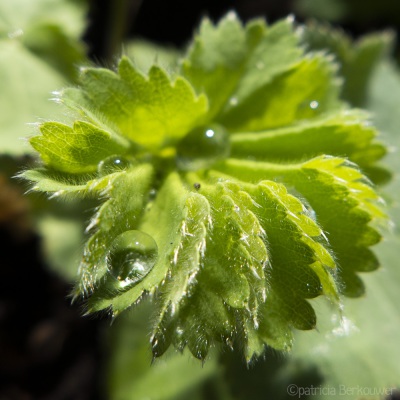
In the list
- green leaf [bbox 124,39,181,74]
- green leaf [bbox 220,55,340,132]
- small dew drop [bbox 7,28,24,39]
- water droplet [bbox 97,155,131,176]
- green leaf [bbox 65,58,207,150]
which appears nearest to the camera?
water droplet [bbox 97,155,131,176]

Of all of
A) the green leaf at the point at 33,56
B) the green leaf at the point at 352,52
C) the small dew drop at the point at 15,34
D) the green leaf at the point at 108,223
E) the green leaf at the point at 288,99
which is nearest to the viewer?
the green leaf at the point at 108,223

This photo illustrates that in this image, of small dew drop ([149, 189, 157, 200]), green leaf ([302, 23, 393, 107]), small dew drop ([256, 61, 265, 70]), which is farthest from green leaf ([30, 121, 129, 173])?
green leaf ([302, 23, 393, 107])

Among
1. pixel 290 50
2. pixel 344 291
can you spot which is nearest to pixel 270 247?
pixel 344 291

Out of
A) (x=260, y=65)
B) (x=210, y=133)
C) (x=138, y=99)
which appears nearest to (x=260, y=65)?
(x=260, y=65)

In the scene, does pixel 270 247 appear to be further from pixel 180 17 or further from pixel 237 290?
pixel 180 17

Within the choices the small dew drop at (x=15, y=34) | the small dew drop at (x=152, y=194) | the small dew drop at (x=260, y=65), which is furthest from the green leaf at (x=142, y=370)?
the small dew drop at (x=15, y=34)

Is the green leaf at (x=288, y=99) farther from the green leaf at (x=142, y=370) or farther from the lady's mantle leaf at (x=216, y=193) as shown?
the green leaf at (x=142, y=370)

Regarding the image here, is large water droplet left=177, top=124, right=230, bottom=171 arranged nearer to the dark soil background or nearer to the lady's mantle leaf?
the lady's mantle leaf

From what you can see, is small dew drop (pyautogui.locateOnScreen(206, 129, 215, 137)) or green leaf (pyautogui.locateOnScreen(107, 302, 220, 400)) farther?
green leaf (pyautogui.locateOnScreen(107, 302, 220, 400))

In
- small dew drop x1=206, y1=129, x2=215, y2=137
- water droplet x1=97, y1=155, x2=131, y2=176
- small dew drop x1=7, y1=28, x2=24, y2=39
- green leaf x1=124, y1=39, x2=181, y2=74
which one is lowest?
green leaf x1=124, y1=39, x2=181, y2=74
